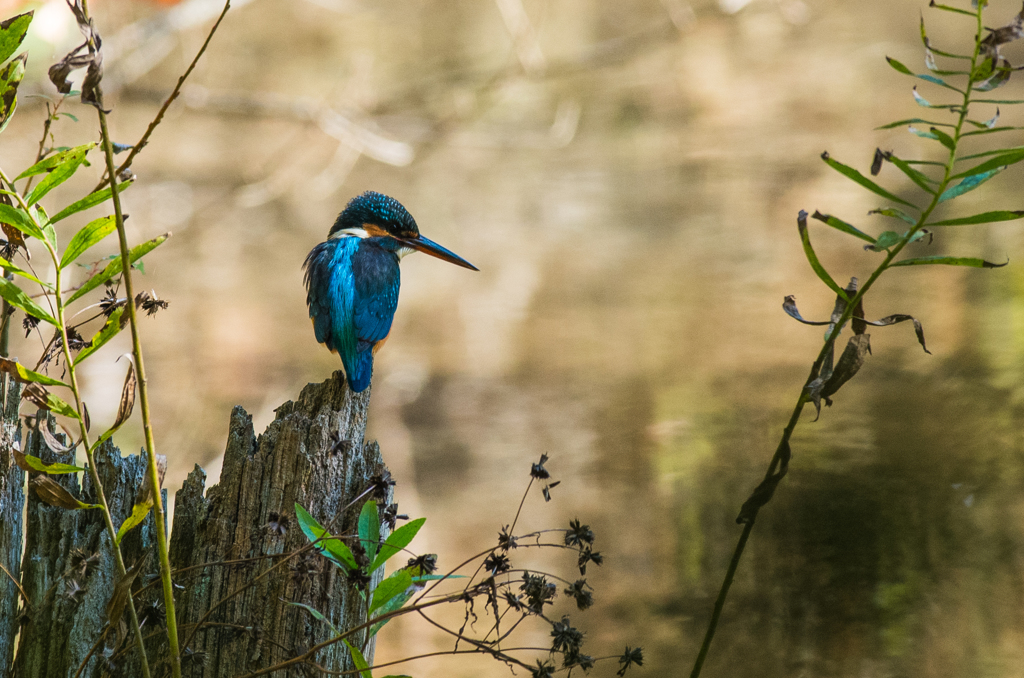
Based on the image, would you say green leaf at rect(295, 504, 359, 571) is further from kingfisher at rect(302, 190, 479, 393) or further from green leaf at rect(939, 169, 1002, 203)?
green leaf at rect(939, 169, 1002, 203)

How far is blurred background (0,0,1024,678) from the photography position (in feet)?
7.80

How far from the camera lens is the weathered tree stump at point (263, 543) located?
3.05ft

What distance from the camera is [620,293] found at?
12.6ft

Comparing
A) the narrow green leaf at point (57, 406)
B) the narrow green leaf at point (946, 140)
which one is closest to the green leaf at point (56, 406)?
the narrow green leaf at point (57, 406)

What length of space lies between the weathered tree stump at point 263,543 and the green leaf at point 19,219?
0.32m

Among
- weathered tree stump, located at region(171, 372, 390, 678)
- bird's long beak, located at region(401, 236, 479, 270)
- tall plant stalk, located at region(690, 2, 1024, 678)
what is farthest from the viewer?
bird's long beak, located at region(401, 236, 479, 270)

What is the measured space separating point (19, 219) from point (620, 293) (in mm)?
3288

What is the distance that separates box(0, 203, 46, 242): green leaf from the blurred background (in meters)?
1.91

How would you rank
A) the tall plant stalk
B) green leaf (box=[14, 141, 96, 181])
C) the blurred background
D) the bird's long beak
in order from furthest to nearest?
the blurred background
the bird's long beak
green leaf (box=[14, 141, 96, 181])
the tall plant stalk

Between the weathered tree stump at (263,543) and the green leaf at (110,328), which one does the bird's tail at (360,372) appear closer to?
the weathered tree stump at (263,543)

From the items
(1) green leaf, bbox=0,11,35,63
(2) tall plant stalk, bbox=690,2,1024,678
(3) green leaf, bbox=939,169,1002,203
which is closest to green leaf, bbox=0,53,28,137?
(1) green leaf, bbox=0,11,35,63

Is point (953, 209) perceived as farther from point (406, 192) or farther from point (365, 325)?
point (365, 325)

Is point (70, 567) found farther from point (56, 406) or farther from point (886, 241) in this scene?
point (886, 241)

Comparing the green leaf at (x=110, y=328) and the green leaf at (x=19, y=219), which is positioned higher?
the green leaf at (x=19, y=219)
